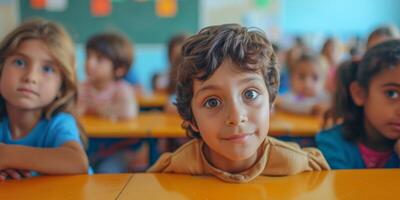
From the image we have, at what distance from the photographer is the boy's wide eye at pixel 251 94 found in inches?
38.9

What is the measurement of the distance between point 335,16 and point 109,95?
4076 millimetres

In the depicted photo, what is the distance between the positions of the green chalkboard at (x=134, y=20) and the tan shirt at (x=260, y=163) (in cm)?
460

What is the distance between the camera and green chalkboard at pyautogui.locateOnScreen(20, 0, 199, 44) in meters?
5.61

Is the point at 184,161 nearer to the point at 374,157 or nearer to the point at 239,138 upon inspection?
the point at 239,138

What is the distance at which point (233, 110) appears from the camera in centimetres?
96

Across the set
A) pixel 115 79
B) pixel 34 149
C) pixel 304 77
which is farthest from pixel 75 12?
pixel 34 149

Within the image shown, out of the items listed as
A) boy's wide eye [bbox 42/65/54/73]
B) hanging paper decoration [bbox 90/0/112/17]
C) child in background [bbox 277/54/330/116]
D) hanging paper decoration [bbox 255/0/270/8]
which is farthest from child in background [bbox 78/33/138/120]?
→ hanging paper decoration [bbox 255/0/270/8]

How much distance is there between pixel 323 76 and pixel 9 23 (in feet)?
13.7

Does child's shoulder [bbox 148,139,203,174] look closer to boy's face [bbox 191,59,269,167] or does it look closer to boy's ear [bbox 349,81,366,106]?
boy's face [bbox 191,59,269,167]

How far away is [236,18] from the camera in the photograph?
5.84 metres

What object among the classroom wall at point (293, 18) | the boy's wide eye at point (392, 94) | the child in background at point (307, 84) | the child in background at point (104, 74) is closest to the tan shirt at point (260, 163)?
the boy's wide eye at point (392, 94)

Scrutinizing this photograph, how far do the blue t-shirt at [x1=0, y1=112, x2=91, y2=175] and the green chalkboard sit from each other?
4.32 m

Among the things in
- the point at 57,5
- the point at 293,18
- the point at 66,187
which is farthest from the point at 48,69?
the point at 293,18

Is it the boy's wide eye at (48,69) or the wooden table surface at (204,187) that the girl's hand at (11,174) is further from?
the boy's wide eye at (48,69)
